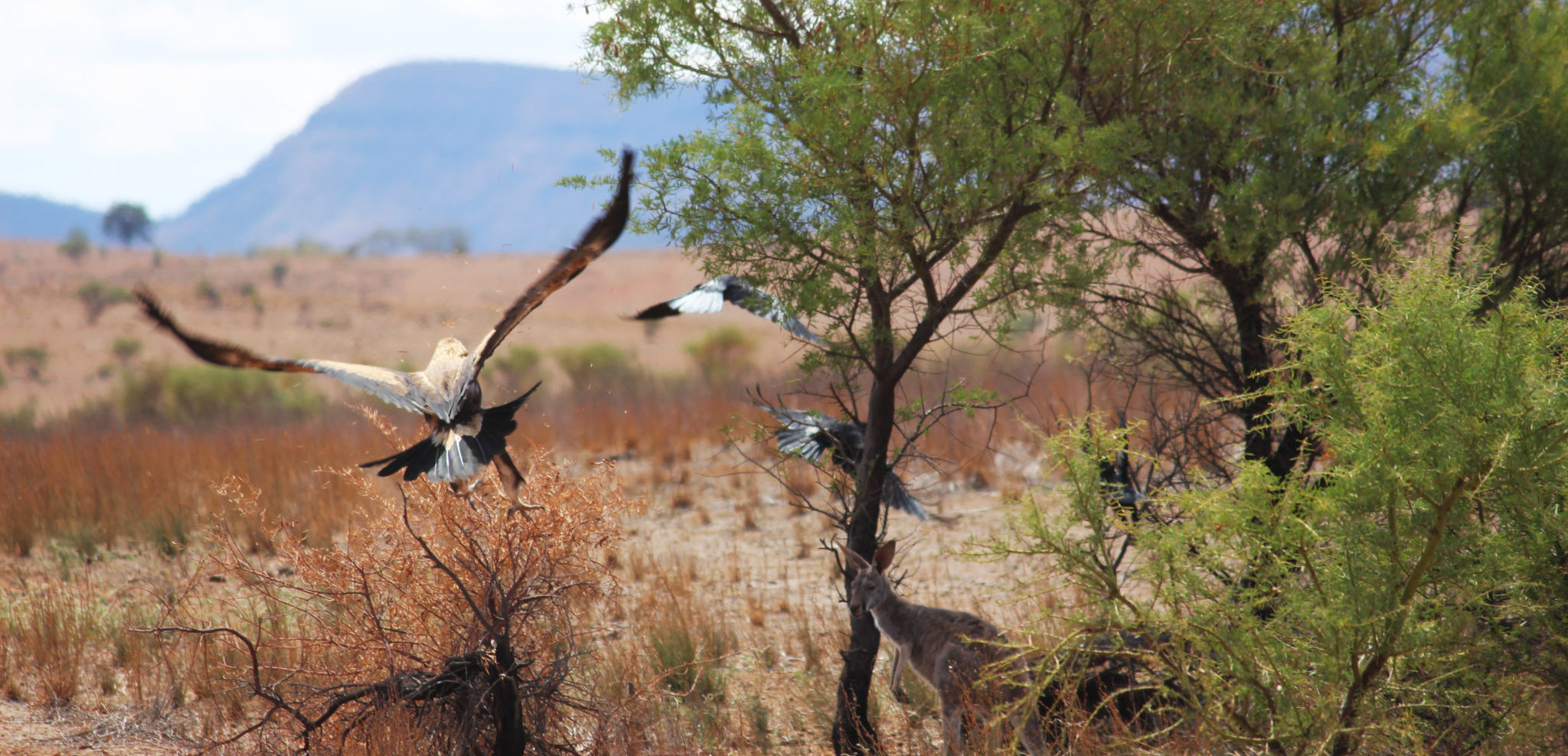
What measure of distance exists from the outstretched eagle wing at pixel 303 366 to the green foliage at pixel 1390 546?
111 inches

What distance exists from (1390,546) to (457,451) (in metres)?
3.32

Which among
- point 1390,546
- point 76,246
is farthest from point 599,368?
point 76,246

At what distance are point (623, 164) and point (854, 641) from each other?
230cm

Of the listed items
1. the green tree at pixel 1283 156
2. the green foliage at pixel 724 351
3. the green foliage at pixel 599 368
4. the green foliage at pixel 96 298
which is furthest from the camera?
the green foliage at pixel 96 298

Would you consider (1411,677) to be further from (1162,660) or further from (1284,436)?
(1284,436)

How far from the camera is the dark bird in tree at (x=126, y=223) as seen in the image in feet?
231

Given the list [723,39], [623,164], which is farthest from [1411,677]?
[723,39]

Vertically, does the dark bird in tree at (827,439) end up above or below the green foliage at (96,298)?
below

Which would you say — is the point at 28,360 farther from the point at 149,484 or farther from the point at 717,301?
the point at 717,301

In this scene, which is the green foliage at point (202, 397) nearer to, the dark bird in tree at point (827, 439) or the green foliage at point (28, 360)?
the green foliage at point (28, 360)

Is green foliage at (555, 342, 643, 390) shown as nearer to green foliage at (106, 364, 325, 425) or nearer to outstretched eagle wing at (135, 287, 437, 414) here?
green foliage at (106, 364, 325, 425)

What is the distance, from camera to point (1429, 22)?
515 cm

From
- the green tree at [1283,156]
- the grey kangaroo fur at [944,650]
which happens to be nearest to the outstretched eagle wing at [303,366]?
the grey kangaroo fur at [944,650]

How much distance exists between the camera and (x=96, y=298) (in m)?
40.1
